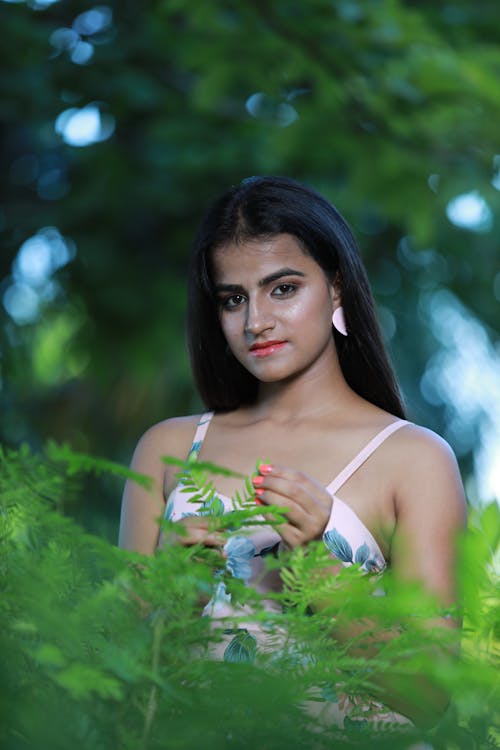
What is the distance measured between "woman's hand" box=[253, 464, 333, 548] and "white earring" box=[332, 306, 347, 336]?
32.3 inches

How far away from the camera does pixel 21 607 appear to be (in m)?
0.56

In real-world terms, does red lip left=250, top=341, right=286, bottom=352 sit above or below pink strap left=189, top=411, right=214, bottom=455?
above

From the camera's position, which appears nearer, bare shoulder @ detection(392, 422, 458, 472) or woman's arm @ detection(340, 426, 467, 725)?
woman's arm @ detection(340, 426, 467, 725)

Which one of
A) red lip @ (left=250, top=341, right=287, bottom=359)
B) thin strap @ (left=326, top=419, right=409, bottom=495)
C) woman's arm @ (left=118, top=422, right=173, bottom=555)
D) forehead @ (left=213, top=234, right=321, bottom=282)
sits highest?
forehead @ (left=213, top=234, right=321, bottom=282)

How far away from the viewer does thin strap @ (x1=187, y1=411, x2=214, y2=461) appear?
78.6 inches

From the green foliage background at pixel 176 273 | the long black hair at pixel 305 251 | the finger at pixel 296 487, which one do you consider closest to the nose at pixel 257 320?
the long black hair at pixel 305 251

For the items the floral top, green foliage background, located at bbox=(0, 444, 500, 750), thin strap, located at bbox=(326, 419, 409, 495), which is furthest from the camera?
thin strap, located at bbox=(326, 419, 409, 495)

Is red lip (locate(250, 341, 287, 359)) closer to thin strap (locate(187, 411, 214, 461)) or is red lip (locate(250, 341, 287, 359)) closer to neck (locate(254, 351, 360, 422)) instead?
neck (locate(254, 351, 360, 422))

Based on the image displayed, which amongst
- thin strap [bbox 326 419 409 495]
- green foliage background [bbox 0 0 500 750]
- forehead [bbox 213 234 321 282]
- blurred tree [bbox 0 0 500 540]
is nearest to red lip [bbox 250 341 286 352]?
forehead [bbox 213 234 321 282]

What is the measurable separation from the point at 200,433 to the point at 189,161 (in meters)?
3.16

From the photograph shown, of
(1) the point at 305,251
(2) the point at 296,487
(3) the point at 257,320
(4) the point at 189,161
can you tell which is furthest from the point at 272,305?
(4) the point at 189,161

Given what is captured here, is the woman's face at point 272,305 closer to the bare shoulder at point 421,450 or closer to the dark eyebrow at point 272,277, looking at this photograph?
the dark eyebrow at point 272,277

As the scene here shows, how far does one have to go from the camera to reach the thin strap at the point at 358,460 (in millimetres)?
1749

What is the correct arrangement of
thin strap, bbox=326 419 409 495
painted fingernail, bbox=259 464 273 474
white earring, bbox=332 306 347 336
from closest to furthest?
painted fingernail, bbox=259 464 273 474
thin strap, bbox=326 419 409 495
white earring, bbox=332 306 347 336
